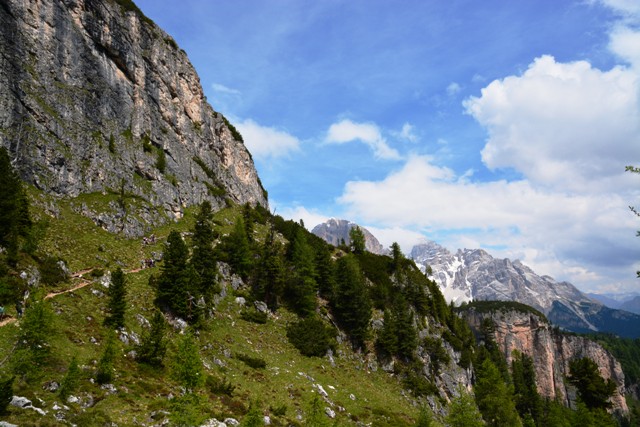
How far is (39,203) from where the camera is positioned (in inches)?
2028

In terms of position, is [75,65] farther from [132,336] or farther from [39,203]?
[132,336]

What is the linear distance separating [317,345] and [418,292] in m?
36.7

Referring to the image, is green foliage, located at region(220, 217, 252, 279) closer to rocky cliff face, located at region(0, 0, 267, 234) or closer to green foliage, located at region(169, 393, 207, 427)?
rocky cliff face, located at region(0, 0, 267, 234)

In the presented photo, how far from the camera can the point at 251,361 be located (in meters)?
42.7

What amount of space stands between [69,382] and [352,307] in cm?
4632

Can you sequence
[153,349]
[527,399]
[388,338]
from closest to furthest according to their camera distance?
[153,349] < [388,338] < [527,399]

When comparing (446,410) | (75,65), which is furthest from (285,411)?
(75,65)

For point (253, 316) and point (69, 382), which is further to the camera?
point (253, 316)

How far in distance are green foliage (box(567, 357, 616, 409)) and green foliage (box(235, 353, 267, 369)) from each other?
45.6 meters

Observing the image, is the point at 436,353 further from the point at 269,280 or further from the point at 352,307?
the point at 269,280

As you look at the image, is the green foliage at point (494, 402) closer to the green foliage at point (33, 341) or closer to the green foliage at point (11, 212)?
the green foliage at point (33, 341)

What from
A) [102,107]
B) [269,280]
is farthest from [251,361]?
[102,107]

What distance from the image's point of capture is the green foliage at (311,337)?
52.4 meters

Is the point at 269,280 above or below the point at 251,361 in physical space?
above
